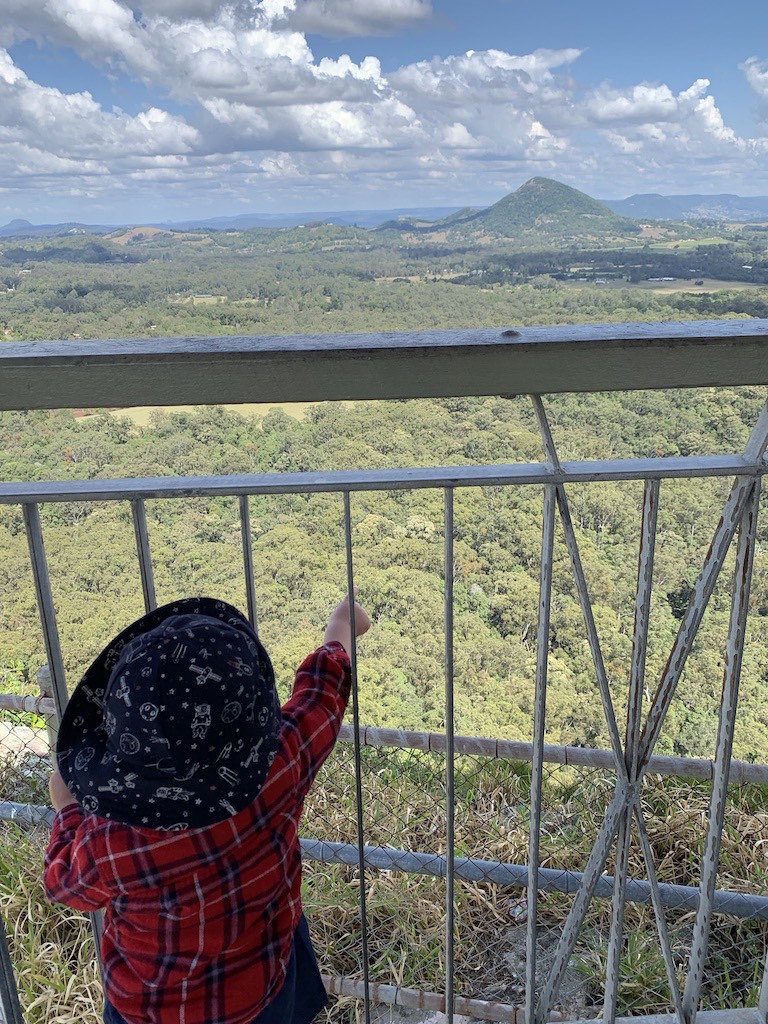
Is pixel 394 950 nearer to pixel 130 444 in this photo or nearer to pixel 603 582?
pixel 603 582

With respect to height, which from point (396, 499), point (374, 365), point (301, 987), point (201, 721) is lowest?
point (396, 499)

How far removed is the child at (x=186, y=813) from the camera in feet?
2.61

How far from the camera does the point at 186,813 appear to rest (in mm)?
799

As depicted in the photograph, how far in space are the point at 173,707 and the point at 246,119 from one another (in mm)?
13195

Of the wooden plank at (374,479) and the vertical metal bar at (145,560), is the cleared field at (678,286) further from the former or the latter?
the vertical metal bar at (145,560)

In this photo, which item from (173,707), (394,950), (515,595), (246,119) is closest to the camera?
(173,707)

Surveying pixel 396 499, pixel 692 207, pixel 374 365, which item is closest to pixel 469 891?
pixel 374 365

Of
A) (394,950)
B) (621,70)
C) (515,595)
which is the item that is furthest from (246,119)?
(394,950)

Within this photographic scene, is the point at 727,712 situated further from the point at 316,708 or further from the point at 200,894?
the point at 200,894

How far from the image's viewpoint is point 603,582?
12.2 feet

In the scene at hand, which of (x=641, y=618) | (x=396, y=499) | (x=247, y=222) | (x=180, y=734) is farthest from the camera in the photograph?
(x=247, y=222)

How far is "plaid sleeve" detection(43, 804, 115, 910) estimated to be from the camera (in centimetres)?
84

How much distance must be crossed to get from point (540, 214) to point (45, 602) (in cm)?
1128

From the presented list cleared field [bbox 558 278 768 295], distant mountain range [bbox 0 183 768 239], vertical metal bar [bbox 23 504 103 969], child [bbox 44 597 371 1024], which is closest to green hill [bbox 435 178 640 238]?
distant mountain range [bbox 0 183 768 239]
